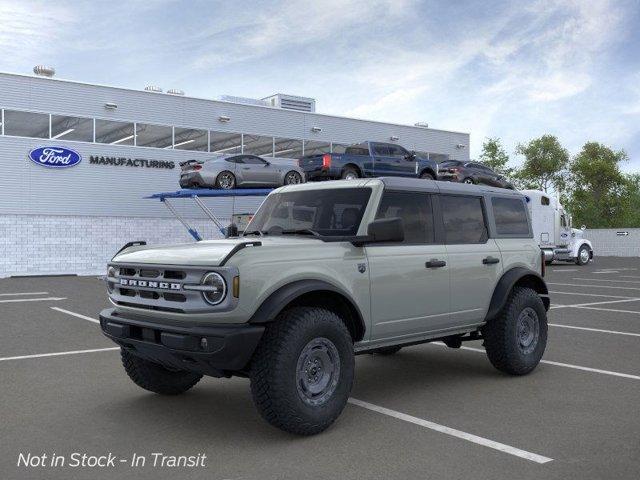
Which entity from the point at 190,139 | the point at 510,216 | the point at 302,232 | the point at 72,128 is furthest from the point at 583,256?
the point at 302,232

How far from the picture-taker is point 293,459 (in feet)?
14.3

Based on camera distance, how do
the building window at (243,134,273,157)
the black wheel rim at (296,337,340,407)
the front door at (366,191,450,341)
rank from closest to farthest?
the black wheel rim at (296,337,340,407), the front door at (366,191,450,341), the building window at (243,134,273,157)

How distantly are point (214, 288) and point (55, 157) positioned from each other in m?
24.7

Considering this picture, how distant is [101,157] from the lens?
91.7 ft

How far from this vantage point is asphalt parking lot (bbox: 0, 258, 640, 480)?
13.9ft

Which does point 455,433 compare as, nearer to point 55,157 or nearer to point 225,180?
point 225,180

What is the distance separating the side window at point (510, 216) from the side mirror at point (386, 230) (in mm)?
2224

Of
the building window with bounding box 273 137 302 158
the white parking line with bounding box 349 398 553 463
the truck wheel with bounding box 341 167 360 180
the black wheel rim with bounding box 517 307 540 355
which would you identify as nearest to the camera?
the white parking line with bounding box 349 398 553 463

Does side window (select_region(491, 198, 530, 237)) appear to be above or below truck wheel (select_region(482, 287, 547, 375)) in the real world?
above

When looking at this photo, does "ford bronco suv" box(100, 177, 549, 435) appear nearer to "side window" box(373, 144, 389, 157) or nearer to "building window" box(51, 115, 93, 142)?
"side window" box(373, 144, 389, 157)

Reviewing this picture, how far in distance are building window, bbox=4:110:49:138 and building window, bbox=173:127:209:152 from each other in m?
5.65

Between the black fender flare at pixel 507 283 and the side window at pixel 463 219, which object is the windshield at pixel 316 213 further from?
the black fender flare at pixel 507 283

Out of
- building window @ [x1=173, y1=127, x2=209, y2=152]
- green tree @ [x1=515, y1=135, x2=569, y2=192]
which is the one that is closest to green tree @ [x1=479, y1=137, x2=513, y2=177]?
green tree @ [x1=515, y1=135, x2=569, y2=192]

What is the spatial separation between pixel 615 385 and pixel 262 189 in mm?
17569
